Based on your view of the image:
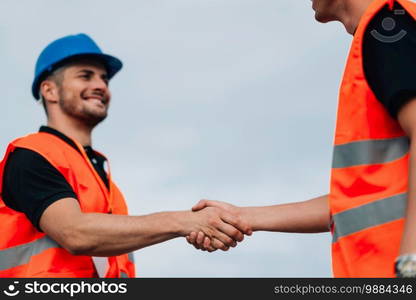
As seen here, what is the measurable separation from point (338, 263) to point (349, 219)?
9.9 inches

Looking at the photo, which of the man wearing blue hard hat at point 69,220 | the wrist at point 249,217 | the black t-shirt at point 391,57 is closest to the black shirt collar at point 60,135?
the man wearing blue hard hat at point 69,220

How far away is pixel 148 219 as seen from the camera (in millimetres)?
5988

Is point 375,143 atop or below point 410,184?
atop

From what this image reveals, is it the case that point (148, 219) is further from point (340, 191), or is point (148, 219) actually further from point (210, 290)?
point (340, 191)

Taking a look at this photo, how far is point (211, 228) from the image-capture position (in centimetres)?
605

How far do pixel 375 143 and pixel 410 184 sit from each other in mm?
399

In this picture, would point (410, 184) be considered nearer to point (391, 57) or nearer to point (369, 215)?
point (369, 215)

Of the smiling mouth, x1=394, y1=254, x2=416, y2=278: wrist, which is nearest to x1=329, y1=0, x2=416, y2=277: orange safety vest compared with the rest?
x1=394, y1=254, x2=416, y2=278: wrist

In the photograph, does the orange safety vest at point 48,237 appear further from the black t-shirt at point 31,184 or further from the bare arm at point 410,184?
the bare arm at point 410,184

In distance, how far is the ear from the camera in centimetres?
705

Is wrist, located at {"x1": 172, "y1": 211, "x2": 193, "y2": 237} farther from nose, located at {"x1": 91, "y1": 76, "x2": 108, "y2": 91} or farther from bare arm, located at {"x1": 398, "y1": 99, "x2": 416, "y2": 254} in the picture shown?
bare arm, located at {"x1": 398, "y1": 99, "x2": 416, "y2": 254}

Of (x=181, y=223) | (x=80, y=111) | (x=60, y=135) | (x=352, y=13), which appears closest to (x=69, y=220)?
(x=181, y=223)

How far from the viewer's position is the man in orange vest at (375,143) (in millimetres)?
3283

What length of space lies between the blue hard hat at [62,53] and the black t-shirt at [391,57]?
4.09m
